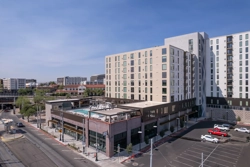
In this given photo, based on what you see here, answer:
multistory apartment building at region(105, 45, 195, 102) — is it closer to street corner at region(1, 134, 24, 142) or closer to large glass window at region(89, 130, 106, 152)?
large glass window at region(89, 130, 106, 152)

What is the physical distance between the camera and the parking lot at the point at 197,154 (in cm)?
2878

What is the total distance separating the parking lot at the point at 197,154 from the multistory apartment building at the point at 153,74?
17.0 meters

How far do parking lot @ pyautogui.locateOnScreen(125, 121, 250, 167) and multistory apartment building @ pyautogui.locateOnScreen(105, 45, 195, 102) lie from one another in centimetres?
1695

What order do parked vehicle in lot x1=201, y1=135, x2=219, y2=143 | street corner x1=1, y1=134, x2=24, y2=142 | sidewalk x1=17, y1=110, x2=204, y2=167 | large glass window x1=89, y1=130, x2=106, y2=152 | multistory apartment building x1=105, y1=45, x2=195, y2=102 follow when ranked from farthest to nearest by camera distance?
multistory apartment building x1=105, y1=45, x2=195, y2=102 → street corner x1=1, y1=134, x2=24, y2=142 → parked vehicle in lot x1=201, y1=135, x2=219, y2=143 → large glass window x1=89, y1=130, x2=106, y2=152 → sidewalk x1=17, y1=110, x2=204, y2=167

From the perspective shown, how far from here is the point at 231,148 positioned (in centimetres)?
3609

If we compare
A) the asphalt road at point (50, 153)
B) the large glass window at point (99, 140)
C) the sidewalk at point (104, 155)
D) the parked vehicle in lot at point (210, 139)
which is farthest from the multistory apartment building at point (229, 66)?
the asphalt road at point (50, 153)

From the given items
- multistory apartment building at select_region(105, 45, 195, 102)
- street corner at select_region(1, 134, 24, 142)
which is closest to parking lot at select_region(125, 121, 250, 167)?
multistory apartment building at select_region(105, 45, 195, 102)

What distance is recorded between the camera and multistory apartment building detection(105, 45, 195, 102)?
170ft

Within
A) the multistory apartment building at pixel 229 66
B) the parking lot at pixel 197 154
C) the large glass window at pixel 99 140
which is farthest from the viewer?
the multistory apartment building at pixel 229 66

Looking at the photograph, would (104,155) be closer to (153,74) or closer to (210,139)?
(210,139)

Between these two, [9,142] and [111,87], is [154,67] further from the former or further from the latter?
[9,142]

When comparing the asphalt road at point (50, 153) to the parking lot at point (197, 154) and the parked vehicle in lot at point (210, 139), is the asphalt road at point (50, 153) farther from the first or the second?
the parked vehicle in lot at point (210, 139)

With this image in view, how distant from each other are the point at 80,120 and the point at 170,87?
29.0 metres

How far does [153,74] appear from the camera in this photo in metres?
54.6
